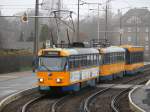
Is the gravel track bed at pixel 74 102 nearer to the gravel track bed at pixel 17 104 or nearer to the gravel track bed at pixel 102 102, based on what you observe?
the gravel track bed at pixel 102 102

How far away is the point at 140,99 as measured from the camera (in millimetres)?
22641

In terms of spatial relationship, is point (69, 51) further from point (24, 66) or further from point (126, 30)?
point (126, 30)

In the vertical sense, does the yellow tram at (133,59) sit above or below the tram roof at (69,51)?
below

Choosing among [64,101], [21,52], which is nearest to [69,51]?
[64,101]

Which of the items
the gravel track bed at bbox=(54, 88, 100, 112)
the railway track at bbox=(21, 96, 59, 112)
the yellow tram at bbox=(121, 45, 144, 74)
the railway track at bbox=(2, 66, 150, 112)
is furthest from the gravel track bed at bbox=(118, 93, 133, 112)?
the yellow tram at bbox=(121, 45, 144, 74)

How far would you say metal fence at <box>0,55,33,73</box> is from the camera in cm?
4525

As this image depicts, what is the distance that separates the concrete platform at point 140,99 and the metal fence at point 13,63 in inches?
733

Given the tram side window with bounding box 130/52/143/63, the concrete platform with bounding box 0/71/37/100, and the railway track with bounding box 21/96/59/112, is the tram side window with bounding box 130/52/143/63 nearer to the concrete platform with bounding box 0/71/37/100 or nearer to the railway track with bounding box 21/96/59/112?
the concrete platform with bounding box 0/71/37/100

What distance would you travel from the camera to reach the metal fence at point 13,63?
4525cm

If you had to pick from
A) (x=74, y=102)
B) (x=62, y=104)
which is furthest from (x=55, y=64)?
(x=62, y=104)

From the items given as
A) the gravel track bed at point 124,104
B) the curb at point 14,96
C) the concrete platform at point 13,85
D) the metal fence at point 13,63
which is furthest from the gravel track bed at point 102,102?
the metal fence at point 13,63

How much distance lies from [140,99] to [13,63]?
86.7 ft

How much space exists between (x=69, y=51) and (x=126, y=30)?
107180mm

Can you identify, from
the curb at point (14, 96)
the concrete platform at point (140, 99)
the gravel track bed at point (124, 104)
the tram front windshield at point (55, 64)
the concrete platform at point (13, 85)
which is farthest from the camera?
the concrete platform at point (13, 85)
